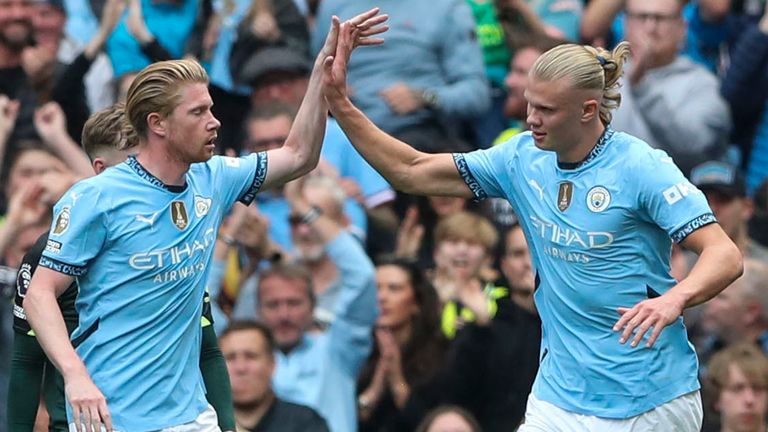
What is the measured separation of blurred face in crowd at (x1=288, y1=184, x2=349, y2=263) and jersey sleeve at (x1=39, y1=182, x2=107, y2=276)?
13.1 feet

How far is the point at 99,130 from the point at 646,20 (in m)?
6.17

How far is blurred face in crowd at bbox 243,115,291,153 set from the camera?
11750 millimetres

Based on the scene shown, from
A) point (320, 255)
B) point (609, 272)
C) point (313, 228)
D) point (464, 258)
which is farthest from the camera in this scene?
point (464, 258)

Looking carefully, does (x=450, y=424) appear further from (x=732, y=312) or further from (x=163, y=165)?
(x=163, y=165)

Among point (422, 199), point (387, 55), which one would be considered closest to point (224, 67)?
point (387, 55)

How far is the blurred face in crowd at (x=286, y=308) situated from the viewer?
10852 millimetres

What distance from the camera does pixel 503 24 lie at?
13.8 m

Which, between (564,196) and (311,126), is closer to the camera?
(564,196)

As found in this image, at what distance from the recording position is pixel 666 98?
12914mm

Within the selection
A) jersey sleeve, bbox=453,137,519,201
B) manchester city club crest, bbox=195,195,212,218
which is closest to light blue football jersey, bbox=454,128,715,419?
jersey sleeve, bbox=453,137,519,201

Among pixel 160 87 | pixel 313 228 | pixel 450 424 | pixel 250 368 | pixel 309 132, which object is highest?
pixel 160 87

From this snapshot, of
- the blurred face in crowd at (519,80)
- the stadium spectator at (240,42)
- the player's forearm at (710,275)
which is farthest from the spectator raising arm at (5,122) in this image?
the player's forearm at (710,275)

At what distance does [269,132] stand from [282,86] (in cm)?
116

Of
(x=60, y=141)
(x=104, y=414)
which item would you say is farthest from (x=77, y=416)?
(x=60, y=141)
